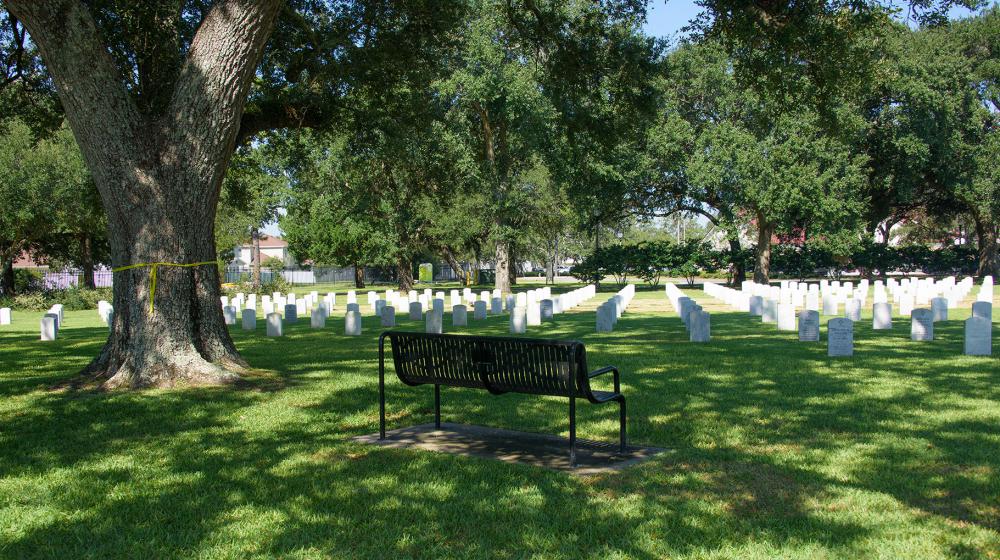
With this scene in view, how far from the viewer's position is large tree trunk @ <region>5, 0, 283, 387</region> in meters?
9.49

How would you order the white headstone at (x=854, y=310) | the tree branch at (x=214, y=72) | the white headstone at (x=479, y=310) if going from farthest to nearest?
the white headstone at (x=479, y=310)
the white headstone at (x=854, y=310)
the tree branch at (x=214, y=72)

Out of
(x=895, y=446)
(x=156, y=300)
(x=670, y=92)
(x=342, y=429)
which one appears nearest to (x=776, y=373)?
(x=895, y=446)

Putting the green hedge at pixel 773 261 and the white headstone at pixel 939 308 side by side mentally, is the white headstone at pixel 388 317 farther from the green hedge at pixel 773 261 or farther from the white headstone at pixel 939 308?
the green hedge at pixel 773 261

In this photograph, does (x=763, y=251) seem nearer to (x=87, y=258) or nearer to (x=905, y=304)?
(x=905, y=304)

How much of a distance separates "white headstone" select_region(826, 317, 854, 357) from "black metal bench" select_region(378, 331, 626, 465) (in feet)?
21.7

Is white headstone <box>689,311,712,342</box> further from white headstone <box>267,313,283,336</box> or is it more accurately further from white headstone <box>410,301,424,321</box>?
white headstone <box>410,301,424,321</box>

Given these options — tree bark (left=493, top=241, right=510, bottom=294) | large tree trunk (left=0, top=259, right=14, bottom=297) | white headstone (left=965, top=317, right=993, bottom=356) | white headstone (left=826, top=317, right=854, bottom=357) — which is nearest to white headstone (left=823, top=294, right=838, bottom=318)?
white headstone (left=965, top=317, right=993, bottom=356)

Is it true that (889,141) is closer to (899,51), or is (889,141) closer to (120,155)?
(899,51)

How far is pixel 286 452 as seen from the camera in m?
6.57

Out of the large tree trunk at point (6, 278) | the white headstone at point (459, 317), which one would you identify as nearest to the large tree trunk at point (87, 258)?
the large tree trunk at point (6, 278)

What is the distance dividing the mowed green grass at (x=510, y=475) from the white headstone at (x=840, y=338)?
4.98ft

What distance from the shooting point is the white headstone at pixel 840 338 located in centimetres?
1219

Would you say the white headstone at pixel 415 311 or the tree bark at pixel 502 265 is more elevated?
the tree bark at pixel 502 265

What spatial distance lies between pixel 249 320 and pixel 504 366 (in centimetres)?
1556
